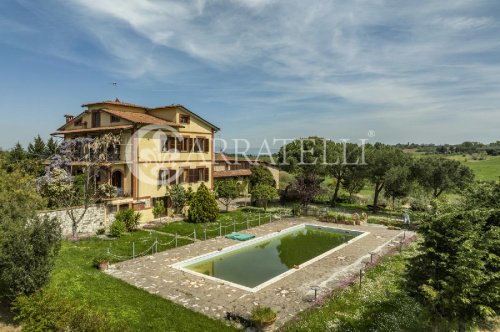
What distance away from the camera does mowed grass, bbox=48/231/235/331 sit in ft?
34.8

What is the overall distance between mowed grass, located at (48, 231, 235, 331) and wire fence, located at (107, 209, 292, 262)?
2.04 metres

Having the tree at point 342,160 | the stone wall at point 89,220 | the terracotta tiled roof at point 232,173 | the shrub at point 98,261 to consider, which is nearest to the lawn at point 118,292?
the shrub at point 98,261

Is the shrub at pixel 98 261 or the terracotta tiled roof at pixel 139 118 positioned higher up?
the terracotta tiled roof at pixel 139 118

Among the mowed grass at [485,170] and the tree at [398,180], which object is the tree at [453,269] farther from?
the mowed grass at [485,170]

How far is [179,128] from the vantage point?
95.1ft

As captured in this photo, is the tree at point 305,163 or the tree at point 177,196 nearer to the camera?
the tree at point 177,196

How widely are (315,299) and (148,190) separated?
17581 millimetres

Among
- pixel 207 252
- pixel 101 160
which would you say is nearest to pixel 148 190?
pixel 101 160

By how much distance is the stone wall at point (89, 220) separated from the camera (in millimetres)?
21109

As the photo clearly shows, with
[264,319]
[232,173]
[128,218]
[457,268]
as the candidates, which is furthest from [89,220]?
[457,268]

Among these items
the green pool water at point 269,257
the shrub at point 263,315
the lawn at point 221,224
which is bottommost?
the green pool water at point 269,257

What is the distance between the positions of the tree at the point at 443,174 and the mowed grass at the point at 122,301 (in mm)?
27672

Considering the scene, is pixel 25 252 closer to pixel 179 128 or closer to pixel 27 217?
pixel 27 217

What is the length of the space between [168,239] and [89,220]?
5890mm
